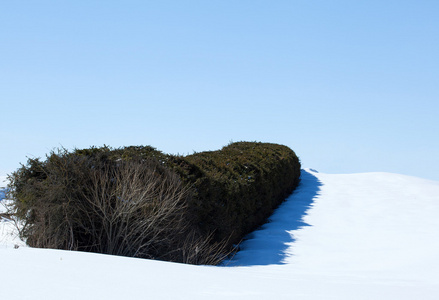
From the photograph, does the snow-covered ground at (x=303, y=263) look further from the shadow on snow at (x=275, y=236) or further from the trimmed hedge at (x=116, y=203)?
the trimmed hedge at (x=116, y=203)

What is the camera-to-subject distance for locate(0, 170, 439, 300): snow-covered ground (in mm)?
4379

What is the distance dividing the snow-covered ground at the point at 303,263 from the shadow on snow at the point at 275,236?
1.1 inches

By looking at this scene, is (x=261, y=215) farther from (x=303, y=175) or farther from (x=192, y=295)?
(x=303, y=175)

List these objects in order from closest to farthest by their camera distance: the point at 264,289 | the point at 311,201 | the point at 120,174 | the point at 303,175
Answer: the point at 264,289 → the point at 120,174 → the point at 311,201 → the point at 303,175

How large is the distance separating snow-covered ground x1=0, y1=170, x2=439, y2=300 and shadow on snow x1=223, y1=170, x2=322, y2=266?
0.09 feet

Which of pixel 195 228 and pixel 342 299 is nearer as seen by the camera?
pixel 342 299

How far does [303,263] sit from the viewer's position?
29.9 feet

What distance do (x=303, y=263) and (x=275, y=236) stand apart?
2.65m

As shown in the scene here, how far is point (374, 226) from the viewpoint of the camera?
13.2 meters

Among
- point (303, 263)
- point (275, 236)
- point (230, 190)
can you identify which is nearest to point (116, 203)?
point (230, 190)

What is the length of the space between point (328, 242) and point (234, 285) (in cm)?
721

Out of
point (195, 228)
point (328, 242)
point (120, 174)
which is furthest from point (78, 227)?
point (328, 242)

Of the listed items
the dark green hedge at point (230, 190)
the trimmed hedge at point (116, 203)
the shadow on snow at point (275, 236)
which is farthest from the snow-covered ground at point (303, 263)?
the trimmed hedge at point (116, 203)

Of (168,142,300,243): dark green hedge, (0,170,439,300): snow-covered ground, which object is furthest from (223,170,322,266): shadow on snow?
(168,142,300,243): dark green hedge
